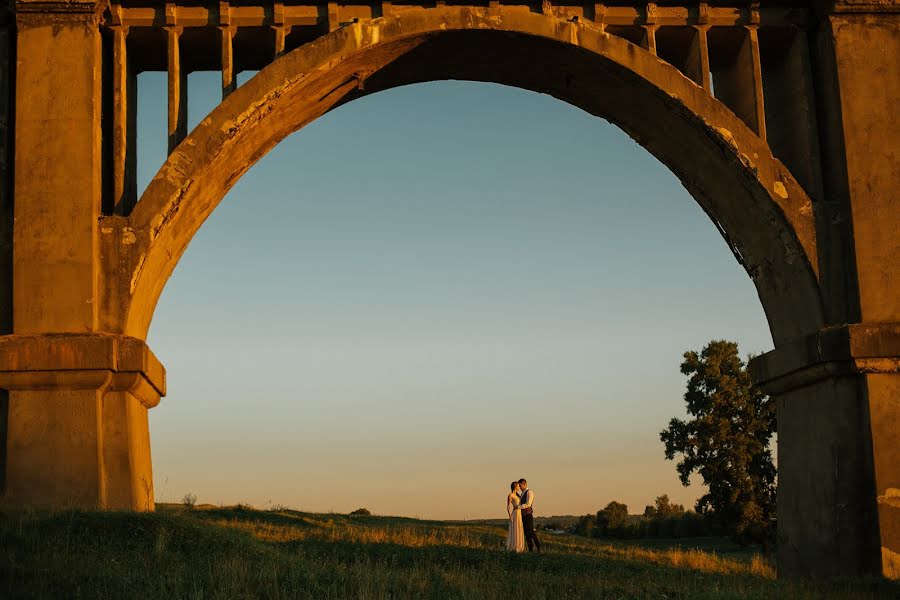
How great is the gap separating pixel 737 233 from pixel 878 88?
252 centimetres

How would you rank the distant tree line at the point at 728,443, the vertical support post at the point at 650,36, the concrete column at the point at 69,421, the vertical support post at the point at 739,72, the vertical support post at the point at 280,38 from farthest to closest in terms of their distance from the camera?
the distant tree line at the point at 728,443
the vertical support post at the point at 650,36
the vertical support post at the point at 739,72
the vertical support post at the point at 280,38
the concrete column at the point at 69,421

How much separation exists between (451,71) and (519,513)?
9199 mm

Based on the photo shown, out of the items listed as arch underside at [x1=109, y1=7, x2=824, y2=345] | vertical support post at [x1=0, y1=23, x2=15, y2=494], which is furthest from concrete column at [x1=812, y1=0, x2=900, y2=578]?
vertical support post at [x1=0, y1=23, x2=15, y2=494]

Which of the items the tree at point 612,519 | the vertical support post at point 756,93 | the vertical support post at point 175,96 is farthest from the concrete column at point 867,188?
the tree at point 612,519

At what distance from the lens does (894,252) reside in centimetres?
1307

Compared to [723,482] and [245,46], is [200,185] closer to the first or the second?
[245,46]

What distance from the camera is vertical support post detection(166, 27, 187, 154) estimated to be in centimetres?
1320

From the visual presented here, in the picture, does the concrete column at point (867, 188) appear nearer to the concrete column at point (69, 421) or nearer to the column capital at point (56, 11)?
the concrete column at point (69, 421)

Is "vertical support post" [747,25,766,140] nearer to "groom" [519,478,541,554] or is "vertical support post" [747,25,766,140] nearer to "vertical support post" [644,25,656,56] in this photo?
"vertical support post" [644,25,656,56]

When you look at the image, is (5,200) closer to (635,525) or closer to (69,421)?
(69,421)

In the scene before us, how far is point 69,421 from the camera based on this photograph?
1224cm

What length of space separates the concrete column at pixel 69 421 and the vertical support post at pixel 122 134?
1.89 m

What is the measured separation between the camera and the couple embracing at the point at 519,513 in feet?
66.9

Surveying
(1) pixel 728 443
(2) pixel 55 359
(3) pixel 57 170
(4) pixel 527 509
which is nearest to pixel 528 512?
(4) pixel 527 509
